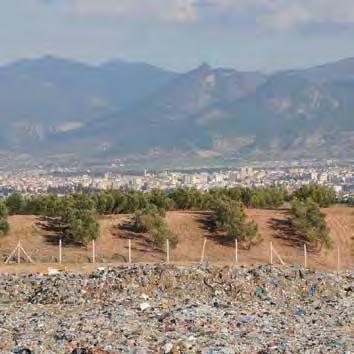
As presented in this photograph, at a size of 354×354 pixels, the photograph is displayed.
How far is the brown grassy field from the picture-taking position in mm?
37312

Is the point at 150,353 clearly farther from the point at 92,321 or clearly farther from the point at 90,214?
the point at 90,214

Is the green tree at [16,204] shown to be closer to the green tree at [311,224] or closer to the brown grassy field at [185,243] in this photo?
the brown grassy field at [185,243]

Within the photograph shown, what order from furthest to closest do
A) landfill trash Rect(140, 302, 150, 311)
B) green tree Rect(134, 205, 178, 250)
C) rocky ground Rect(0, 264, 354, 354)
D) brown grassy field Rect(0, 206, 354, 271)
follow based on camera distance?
green tree Rect(134, 205, 178, 250) < brown grassy field Rect(0, 206, 354, 271) < landfill trash Rect(140, 302, 150, 311) < rocky ground Rect(0, 264, 354, 354)

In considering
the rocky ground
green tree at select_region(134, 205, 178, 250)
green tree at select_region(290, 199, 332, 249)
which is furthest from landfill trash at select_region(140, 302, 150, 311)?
green tree at select_region(290, 199, 332, 249)

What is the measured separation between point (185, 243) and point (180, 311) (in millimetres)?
19581

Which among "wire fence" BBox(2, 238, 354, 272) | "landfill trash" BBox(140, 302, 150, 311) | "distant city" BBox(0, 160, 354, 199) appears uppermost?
"landfill trash" BBox(140, 302, 150, 311)

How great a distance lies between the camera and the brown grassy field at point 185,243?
37.3 meters

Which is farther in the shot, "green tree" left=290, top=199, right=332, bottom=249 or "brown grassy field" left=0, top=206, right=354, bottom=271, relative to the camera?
"green tree" left=290, top=199, right=332, bottom=249

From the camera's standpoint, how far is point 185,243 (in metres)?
40.4

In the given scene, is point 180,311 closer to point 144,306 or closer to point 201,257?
point 144,306

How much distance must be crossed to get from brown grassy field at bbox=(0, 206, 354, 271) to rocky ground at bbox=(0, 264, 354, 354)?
9.32 m

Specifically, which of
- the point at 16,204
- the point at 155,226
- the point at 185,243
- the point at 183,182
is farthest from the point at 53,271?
the point at 183,182

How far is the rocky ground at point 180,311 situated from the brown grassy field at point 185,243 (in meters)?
9.32

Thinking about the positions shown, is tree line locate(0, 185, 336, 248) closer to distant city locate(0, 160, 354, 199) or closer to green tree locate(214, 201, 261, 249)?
green tree locate(214, 201, 261, 249)
